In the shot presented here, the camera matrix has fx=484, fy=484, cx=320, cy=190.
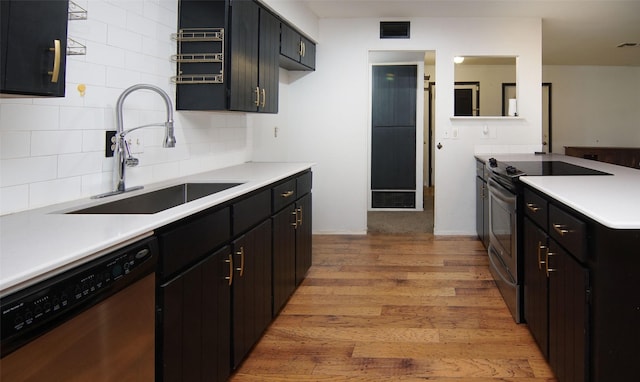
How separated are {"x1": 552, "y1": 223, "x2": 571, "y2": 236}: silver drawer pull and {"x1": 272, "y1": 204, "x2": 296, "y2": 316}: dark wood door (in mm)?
1391

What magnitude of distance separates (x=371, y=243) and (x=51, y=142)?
347cm

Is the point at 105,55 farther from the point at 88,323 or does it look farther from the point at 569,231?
the point at 569,231

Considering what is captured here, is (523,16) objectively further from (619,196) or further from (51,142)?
(51,142)

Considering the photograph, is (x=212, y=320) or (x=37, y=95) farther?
(x=212, y=320)

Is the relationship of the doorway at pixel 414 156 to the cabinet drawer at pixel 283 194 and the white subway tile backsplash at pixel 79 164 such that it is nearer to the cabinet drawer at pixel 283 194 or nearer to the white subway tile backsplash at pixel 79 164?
the cabinet drawer at pixel 283 194

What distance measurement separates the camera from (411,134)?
6578 millimetres

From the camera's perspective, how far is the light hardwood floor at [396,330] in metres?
2.23

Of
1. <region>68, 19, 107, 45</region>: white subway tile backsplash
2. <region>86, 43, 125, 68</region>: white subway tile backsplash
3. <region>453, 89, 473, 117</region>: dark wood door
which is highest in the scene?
<region>453, 89, 473, 117</region>: dark wood door

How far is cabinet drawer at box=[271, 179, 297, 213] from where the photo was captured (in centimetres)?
268

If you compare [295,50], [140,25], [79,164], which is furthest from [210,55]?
[295,50]

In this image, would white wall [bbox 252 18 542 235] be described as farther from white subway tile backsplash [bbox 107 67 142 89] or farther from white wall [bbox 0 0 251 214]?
white subway tile backsplash [bbox 107 67 142 89]

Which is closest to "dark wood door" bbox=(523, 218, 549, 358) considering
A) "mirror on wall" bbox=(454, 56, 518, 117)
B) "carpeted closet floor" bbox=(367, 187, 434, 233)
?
"carpeted closet floor" bbox=(367, 187, 434, 233)

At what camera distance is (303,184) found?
3391 mm

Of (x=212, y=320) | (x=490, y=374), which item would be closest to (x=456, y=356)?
(x=490, y=374)
